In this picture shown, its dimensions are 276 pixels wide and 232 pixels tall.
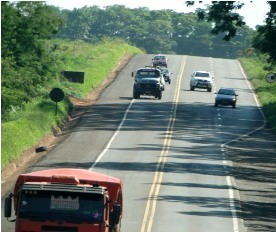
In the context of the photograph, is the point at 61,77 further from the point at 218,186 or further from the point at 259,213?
the point at 259,213

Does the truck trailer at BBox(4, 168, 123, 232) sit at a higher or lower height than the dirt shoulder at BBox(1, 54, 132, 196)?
higher

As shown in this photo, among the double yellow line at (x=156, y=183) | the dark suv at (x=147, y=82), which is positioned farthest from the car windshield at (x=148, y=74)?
the double yellow line at (x=156, y=183)

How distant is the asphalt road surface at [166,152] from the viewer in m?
40.8

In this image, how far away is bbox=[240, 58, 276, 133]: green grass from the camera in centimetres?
8794

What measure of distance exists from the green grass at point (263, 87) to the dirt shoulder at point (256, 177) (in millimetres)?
8261

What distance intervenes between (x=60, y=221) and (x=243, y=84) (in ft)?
307

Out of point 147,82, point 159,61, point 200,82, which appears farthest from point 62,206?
point 159,61

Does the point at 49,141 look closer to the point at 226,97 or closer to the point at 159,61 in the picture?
the point at 226,97

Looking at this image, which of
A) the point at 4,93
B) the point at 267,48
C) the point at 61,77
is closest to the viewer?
the point at 4,93

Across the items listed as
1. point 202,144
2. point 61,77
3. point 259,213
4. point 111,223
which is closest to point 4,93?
point 202,144

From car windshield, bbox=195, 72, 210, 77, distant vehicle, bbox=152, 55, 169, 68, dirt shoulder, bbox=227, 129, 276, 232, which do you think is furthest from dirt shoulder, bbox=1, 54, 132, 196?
distant vehicle, bbox=152, 55, 169, 68

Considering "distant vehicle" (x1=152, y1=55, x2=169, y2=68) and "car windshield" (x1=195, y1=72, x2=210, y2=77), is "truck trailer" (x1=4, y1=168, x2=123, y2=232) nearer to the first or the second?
"car windshield" (x1=195, y1=72, x2=210, y2=77)

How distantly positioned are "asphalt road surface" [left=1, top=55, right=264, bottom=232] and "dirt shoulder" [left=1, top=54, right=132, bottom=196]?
647mm

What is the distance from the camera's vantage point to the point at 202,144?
68.7 meters
